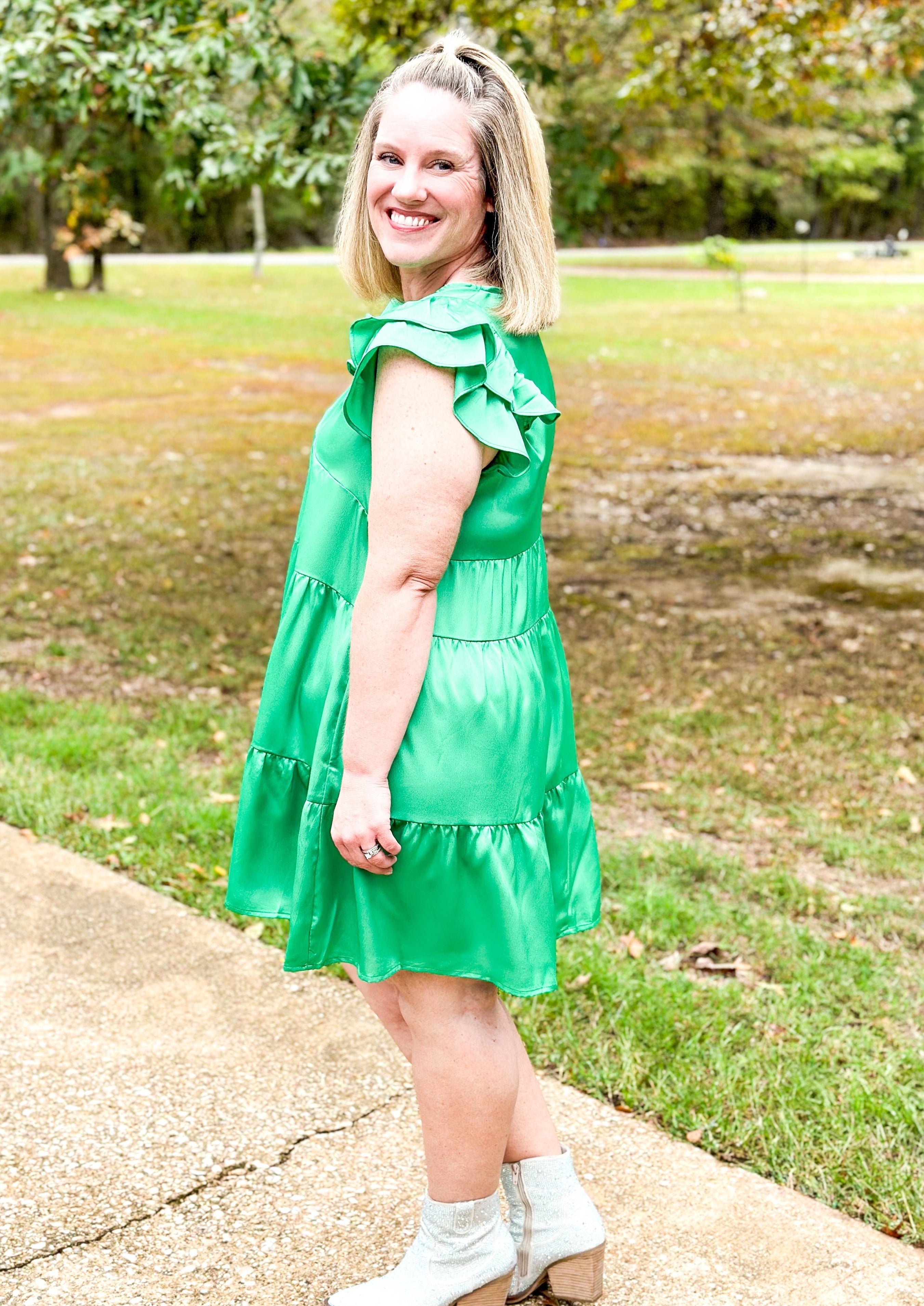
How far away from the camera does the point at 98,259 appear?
2488 cm

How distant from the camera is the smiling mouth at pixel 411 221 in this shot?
6.42ft

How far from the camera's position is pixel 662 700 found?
18.7 ft

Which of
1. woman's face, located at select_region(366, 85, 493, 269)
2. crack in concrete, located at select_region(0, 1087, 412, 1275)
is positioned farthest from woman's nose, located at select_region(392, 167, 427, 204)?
crack in concrete, located at select_region(0, 1087, 412, 1275)

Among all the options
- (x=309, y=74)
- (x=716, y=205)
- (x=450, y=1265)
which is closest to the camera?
(x=450, y=1265)

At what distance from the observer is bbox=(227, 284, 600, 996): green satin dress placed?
1912 millimetres

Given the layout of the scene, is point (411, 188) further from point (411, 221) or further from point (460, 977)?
point (460, 977)

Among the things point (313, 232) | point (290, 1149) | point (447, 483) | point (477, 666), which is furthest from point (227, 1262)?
point (313, 232)

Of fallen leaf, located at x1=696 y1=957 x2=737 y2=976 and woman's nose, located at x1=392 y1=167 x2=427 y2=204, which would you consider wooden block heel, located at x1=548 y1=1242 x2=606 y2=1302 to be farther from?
woman's nose, located at x1=392 y1=167 x2=427 y2=204

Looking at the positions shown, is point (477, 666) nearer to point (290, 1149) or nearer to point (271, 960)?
point (290, 1149)

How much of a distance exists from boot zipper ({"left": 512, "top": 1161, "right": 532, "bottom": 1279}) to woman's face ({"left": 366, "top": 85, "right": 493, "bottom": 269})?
1.45 m

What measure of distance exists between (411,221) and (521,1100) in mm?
1380

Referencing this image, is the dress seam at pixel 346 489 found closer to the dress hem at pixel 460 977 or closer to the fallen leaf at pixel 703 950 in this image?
the dress hem at pixel 460 977

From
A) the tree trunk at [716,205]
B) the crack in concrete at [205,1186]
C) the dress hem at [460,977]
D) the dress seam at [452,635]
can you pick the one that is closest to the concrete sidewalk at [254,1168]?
the crack in concrete at [205,1186]

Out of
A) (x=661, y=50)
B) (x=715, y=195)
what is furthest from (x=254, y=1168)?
(x=715, y=195)
